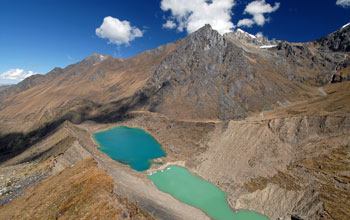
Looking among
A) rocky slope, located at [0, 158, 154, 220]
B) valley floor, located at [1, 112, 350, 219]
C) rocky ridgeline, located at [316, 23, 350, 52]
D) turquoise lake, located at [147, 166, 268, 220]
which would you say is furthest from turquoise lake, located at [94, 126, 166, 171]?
rocky ridgeline, located at [316, 23, 350, 52]

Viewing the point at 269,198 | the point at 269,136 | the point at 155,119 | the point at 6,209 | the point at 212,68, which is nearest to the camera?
the point at 6,209

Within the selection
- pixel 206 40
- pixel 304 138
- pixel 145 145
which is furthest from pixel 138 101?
pixel 304 138

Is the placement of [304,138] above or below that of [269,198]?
above

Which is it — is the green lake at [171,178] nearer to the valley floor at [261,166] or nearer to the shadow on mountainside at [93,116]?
the valley floor at [261,166]

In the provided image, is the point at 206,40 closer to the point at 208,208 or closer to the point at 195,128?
the point at 195,128

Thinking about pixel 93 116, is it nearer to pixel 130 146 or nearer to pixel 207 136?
pixel 130 146

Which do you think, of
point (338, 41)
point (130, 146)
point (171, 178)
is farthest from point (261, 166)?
point (338, 41)

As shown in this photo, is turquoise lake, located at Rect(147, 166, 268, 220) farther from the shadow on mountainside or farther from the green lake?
the shadow on mountainside
